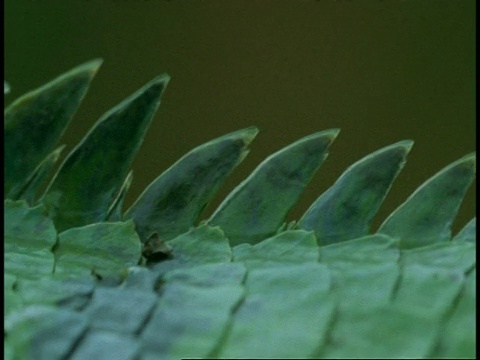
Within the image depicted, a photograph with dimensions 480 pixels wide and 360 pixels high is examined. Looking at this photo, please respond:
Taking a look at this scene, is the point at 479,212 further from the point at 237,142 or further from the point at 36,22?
the point at 36,22

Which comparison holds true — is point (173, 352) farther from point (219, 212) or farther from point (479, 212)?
point (479, 212)

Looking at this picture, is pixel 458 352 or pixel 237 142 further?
pixel 237 142

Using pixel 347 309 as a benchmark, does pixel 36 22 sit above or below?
above

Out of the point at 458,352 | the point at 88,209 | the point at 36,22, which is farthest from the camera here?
the point at 36,22

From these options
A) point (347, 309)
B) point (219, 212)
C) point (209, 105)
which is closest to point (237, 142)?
point (219, 212)

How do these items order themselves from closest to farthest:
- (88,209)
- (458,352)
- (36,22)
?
(458,352) → (88,209) → (36,22)

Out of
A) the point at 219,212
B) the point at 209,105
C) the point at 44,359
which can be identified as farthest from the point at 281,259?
the point at 209,105
